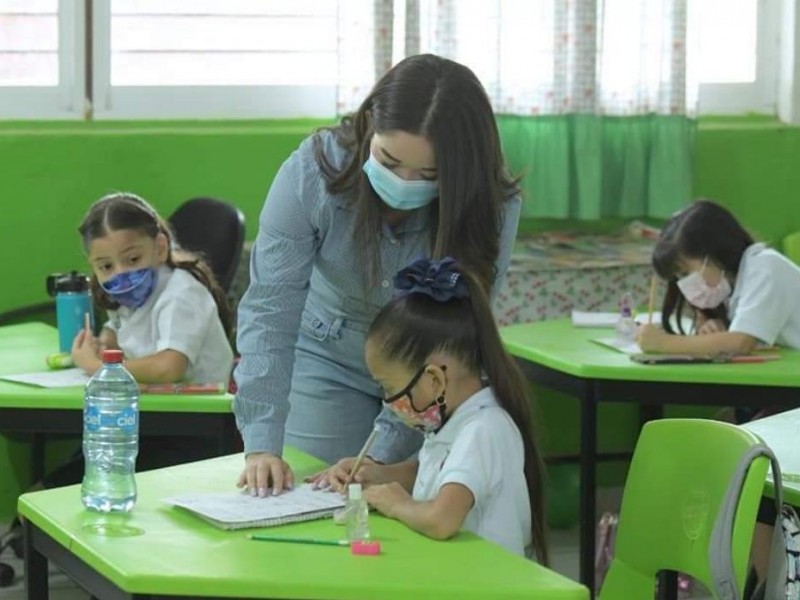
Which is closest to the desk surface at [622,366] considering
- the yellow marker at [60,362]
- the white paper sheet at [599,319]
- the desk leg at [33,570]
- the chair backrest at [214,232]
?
the white paper sheet at [599,319]

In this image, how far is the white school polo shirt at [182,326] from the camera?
11.5ft

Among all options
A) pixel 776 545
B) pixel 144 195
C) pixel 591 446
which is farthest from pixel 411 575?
pixel 144 195

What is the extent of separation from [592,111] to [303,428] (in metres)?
2.29

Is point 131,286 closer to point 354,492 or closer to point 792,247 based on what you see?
point 354,492

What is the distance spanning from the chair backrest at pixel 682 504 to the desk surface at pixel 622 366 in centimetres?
110

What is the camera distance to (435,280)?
237cm

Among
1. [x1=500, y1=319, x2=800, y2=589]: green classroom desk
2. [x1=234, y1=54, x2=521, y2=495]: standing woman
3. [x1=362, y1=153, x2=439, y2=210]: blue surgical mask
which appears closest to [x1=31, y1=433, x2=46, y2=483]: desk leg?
[x1=500, y1=319, x2=800, y2=589]: green classroom desk

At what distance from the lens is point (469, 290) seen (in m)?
2.38

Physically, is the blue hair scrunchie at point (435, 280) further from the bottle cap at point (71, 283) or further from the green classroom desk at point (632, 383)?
the bottle cap at point (71, 283)

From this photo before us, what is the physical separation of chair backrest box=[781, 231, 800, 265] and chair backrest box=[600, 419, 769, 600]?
2.65m

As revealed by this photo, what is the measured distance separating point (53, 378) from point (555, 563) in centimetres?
160

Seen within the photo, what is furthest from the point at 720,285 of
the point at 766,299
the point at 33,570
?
the point at 33,570

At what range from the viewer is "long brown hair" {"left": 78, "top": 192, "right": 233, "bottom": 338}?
361cm

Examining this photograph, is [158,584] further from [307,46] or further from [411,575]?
[307,46]
